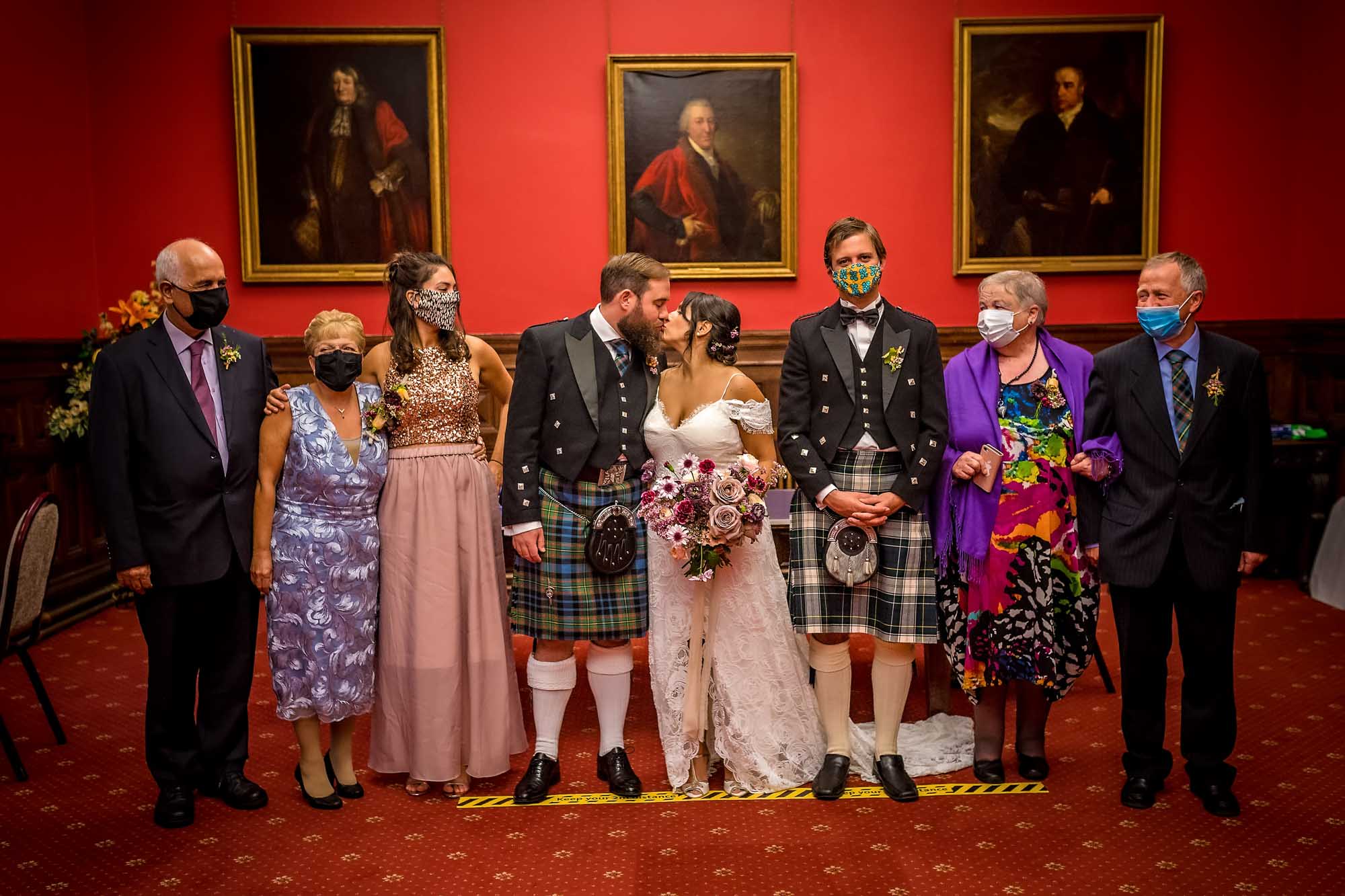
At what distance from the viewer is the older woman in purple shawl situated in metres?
4.16

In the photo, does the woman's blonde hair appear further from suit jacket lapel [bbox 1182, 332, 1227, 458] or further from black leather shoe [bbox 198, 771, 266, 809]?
suit jacket lapel [bbox 1182, 332, 1227, 458]

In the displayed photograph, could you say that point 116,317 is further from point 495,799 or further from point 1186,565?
point 1186,565

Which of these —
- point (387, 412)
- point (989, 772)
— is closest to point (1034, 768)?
point (989, 772)

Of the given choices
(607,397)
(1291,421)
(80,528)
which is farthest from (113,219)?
(1291,421)

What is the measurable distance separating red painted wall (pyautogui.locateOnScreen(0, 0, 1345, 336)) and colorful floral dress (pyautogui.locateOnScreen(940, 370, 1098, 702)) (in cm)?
400

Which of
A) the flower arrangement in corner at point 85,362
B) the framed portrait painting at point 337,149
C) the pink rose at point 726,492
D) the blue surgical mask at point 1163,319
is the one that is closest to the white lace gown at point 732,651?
the pink rose at point 726,492

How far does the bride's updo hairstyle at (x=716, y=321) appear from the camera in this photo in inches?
168

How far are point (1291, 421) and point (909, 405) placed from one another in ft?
17.7

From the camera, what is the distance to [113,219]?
7.94 meters

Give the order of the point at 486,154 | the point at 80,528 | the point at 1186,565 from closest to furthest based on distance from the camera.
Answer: the point at 1186,565
the point at 80,528
the point at 486,154

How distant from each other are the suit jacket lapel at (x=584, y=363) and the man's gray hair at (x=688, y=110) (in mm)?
3977

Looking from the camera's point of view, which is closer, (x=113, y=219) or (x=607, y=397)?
(x=607, y=397)

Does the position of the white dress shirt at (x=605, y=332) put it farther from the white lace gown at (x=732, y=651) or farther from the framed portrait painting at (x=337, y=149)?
the framed portrait painting at (x=337, y=149)

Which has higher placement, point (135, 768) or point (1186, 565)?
point (1186, 565)
